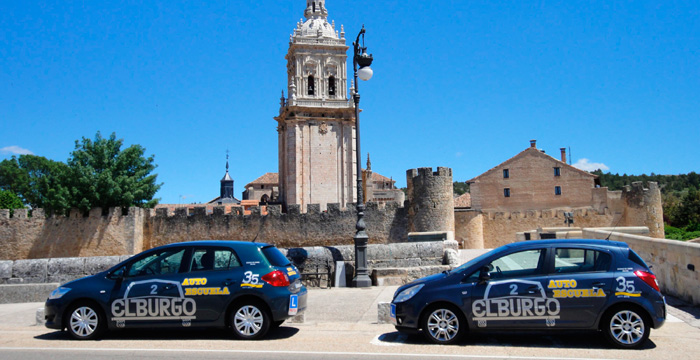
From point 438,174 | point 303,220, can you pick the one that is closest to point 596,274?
point 438,174

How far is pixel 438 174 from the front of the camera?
28.9m

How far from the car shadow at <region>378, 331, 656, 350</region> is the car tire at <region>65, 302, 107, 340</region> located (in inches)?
146

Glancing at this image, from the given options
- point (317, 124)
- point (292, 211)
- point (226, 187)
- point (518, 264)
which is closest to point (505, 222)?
point (292, 211)

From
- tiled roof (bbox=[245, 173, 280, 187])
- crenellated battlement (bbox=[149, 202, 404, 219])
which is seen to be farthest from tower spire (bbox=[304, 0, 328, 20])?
tiled roof (bbox=[245, 173, 280, 187])

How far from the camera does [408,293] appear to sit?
6988 millimetres

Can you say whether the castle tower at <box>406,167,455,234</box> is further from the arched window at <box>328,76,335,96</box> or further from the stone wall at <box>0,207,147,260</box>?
the arched window at <box>328,76,335,96</box>

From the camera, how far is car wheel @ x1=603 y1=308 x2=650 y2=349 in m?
6.28

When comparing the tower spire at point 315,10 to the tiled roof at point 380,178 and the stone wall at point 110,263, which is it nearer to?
the tiled roof at point 380,178

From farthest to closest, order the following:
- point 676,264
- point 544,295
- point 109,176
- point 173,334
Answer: point 109,176, point 676,264, point 173,334, point 544,295

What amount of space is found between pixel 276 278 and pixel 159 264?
164 centimetres

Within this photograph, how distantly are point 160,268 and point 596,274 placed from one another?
549 cm

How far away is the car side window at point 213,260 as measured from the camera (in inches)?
289

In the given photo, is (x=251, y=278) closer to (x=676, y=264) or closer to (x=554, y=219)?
(x=676, y=264)

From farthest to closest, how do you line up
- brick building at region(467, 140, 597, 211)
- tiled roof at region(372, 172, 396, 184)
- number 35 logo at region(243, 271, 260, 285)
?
tiled roof at region(372, 172, 396, 184)
brick building at region(467, 140, 597, 211)
number 35 logo at region(243, 271, 260, 285)
